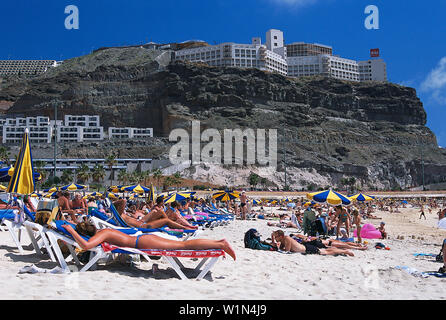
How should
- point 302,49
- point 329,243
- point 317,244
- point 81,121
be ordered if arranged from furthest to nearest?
point 302,49
point 81,121
point 329,243
point 317,244

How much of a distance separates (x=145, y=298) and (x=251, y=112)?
7886 cm

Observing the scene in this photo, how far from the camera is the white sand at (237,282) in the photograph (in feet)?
13.3

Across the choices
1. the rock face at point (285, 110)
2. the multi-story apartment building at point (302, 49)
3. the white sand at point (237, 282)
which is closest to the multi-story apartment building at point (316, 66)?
the multi-story apartment building at point (302, 49)

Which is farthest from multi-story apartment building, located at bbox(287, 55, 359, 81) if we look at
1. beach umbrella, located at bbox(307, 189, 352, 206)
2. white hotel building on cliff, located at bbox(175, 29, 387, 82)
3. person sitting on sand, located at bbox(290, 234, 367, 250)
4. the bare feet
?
the bare feet

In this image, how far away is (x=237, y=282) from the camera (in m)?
4.90

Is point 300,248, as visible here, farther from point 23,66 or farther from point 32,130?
point 23,66

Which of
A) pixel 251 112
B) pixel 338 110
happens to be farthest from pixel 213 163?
pixel 338 110

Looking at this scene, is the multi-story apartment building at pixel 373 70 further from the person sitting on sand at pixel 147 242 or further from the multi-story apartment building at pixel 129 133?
the person sitting on sand at pixel 147 242

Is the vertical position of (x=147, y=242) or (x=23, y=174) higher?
(x=23, y=174)

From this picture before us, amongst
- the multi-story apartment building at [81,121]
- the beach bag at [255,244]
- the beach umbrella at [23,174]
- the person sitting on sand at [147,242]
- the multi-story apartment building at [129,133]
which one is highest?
the multi-story apartment building at [81,121]

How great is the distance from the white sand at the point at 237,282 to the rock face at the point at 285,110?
60490 mm

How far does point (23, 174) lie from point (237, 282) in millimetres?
5021

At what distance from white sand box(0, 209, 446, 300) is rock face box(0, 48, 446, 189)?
60490 mm

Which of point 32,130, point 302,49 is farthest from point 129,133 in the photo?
point 302,49
